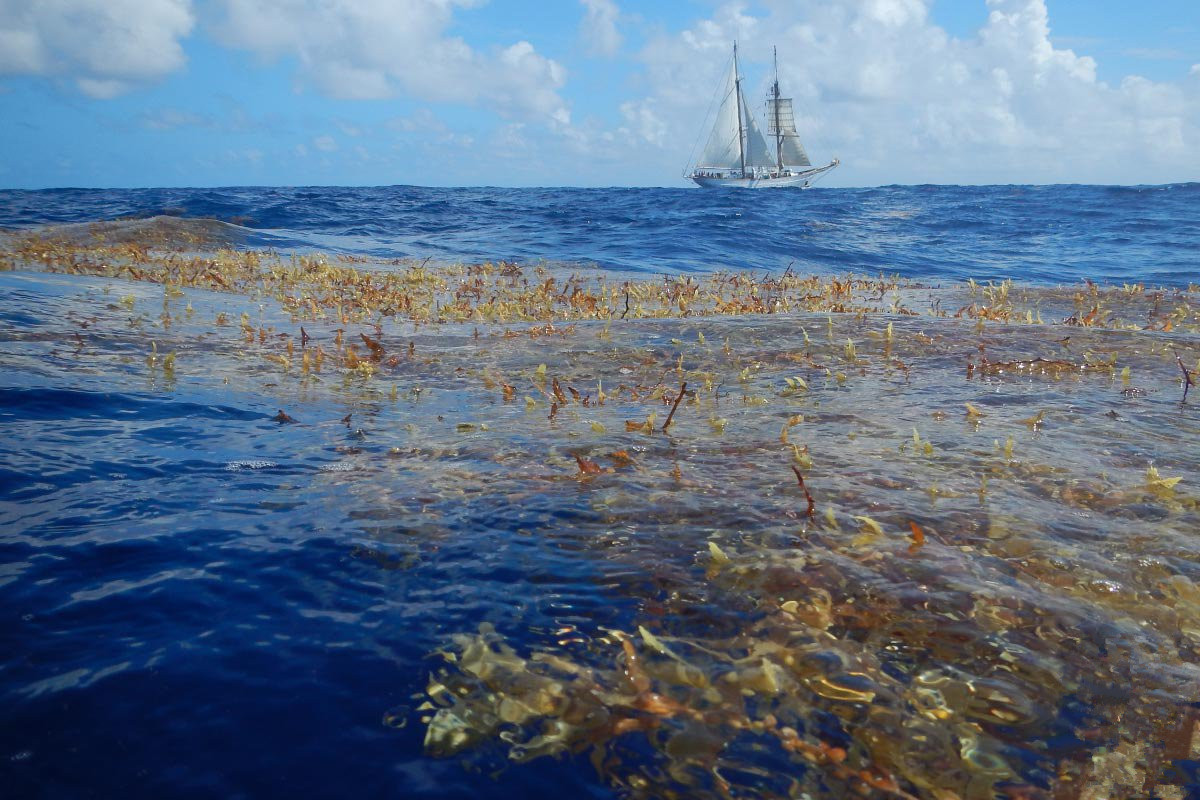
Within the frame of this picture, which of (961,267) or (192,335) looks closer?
(192,335)

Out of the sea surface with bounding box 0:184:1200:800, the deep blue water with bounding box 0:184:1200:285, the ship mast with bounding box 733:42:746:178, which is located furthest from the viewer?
the ship mast with bounding box 733:42:746:178

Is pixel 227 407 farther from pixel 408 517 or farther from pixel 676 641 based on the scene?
pixel 676 641

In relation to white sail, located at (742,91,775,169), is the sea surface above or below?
below

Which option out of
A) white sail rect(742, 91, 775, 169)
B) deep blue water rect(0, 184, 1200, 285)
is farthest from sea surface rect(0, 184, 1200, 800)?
white sail rect(742, 91, 775, 169)

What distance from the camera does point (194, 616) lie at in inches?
126

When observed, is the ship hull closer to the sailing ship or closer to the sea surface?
the sailing ship

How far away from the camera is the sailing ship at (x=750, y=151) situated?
104m

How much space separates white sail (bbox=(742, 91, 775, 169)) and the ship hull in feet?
12.7

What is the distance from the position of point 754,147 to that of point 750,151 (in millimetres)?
895

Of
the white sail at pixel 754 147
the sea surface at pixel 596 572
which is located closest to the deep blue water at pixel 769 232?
the sea surface at pixel 596 572

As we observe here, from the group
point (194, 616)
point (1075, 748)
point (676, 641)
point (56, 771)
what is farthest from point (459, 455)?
point (1075, 748)

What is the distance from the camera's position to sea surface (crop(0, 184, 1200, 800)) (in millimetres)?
2447

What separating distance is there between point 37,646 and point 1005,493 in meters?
4.64

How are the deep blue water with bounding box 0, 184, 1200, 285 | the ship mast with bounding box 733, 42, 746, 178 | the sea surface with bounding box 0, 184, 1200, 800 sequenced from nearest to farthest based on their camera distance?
the sea surface with bounding box 0, 184, 1200, 800 → the deep blue water with bounding box 0, 184, 1200, 285 → the ship mast with bounding box 733, 42, 746, 178
